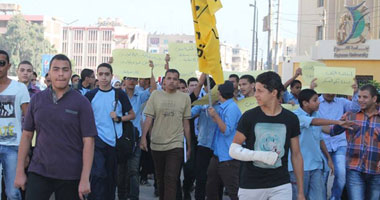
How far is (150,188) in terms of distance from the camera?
10.4 m

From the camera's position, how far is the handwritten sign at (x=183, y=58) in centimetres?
1116

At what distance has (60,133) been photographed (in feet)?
16.5

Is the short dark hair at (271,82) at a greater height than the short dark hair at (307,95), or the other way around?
the short dark hair at (271,82)

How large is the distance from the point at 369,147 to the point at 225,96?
184cm

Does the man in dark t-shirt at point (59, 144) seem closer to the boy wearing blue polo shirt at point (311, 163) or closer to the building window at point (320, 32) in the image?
the boy wearing blue polo shirt at point (311, 163)

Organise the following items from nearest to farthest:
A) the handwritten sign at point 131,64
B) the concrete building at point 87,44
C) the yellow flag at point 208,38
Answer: the yellow flag at point 208,38 < the handwritten sign at point 131,64 < the concrete building at point 87,44

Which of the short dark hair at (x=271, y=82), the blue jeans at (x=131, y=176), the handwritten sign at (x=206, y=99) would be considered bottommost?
the blue jeans at (x=131, y=176)

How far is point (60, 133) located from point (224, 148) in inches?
113

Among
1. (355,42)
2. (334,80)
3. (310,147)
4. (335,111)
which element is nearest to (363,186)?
(310,147)

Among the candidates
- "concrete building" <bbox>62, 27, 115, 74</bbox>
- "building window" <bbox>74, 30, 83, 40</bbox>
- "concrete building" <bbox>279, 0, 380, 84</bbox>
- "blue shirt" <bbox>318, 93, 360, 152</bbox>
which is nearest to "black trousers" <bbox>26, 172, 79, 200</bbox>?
"blue shirt" <bbox>318, 93, 360, 152</bbox>

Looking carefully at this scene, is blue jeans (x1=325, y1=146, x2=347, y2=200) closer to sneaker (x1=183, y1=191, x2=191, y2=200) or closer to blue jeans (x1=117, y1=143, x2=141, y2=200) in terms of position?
sneaker (x1=183, y1=191, x2=191, y2=200)

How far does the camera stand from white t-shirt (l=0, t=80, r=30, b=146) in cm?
618

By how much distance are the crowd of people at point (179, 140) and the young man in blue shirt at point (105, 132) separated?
0.04ft

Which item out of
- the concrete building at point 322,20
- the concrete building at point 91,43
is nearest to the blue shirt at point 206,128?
the concrete building at point 322,20
